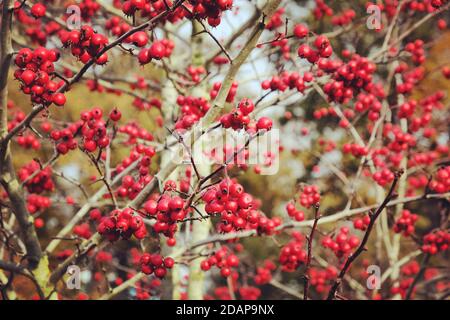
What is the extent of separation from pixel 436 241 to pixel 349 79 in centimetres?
191

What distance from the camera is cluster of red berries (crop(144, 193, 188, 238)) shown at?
232 cm

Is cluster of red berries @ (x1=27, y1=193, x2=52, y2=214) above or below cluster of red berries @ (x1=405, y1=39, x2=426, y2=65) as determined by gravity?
below

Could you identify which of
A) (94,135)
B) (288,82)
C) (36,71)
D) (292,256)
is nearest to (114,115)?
(94,135)

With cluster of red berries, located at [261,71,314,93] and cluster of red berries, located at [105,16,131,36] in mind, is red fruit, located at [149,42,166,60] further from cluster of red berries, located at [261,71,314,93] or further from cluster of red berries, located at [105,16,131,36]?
cluster of red berries, located at [105,16,131,36]

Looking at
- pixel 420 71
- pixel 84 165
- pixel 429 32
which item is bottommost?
pixel 420 71

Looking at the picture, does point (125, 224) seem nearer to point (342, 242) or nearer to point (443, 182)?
point (342, 242)

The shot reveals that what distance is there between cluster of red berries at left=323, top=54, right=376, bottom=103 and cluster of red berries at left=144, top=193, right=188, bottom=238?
1.95 m

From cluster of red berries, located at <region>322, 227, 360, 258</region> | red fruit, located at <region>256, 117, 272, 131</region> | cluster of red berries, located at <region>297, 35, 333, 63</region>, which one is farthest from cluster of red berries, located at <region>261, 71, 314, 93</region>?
cluster of red berries, located at <region>322, 227, 360, 258</region>

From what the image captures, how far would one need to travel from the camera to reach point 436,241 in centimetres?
430

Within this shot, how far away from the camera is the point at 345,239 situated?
418cm

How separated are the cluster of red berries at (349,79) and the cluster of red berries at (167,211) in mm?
1950
